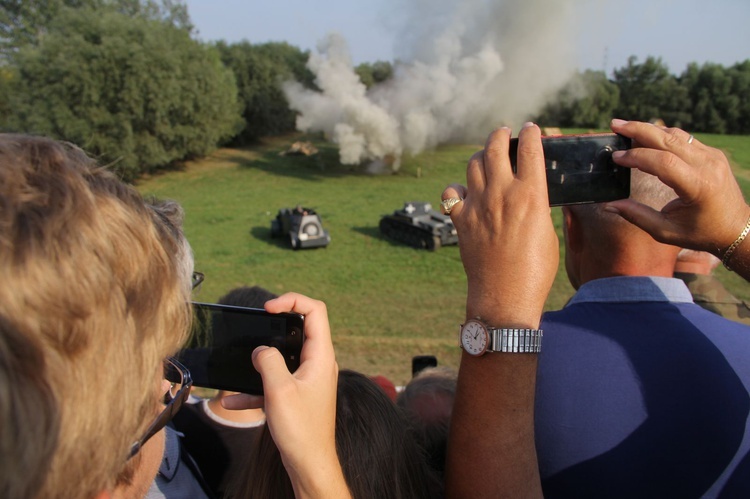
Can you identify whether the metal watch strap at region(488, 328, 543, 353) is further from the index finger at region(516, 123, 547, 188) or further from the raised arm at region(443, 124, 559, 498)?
the index finger at region(516, 123, 547, 188)

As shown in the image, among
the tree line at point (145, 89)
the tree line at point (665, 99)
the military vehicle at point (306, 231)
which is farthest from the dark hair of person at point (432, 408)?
the tree line at point (665, 99)

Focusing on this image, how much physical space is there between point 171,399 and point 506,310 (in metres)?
0.72

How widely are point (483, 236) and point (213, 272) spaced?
10.1 meters

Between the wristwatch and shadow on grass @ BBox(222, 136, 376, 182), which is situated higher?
the wristwatch

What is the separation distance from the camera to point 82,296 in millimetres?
791

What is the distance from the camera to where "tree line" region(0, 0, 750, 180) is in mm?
21406

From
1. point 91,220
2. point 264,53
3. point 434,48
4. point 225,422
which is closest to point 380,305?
point 225,422

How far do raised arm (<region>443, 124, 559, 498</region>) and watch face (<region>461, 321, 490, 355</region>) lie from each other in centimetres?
2

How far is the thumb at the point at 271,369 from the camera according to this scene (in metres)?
1.04

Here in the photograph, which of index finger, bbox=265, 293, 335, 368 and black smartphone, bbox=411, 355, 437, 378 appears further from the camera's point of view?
black smartphone, bbox=411, 355, 437, 378

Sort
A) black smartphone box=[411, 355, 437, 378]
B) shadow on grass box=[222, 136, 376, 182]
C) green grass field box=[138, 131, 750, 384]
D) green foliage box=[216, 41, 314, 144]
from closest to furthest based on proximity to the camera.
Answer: black smartphone box=[411, 355, 437, 378] < green grass field box=[138, 131, 750, 384] < shadow on grass box=[222, 136, 376, 182] < green foliage box=[216, 41, 314, 144]

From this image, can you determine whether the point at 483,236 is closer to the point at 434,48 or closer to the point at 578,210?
the point at 578,210

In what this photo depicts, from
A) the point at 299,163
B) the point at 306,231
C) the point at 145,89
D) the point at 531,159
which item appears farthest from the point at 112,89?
the point at 531,159

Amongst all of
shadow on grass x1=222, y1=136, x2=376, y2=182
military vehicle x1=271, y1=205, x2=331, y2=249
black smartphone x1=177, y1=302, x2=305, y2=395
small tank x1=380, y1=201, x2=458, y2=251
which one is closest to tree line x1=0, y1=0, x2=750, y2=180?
shadow on grass x1=222, y1=136, x2=376, y2=182
